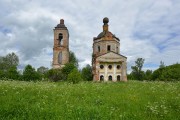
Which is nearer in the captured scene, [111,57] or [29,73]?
[29,73]

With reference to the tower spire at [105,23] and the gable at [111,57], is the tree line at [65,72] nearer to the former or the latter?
the gable at [111,57]

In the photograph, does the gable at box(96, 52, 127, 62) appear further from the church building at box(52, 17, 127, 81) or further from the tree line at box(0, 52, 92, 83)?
the tree line at box(0, 52, 92, 83)

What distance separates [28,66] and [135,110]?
35.3 m

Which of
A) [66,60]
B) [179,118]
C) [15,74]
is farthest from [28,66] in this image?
[179,118]

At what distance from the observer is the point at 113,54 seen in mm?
53812

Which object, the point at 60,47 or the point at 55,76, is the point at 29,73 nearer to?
the point at 55,76

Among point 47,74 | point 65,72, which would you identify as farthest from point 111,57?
point 47,74

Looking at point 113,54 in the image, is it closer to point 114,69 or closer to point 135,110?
point 114,69

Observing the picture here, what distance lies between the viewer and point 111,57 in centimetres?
5391

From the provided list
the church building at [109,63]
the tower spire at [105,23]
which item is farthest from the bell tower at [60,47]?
the tower spire at [105,23]

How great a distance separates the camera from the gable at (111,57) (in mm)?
53562

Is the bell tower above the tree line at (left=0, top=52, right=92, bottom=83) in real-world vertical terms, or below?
above

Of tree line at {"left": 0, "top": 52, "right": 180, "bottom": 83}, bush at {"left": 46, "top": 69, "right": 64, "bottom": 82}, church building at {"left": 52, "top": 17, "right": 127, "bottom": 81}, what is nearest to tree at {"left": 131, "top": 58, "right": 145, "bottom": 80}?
tree line at {"left": 0, "top": 52, "right": 180, "bottom": 83}

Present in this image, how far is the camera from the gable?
5356 centimetres
